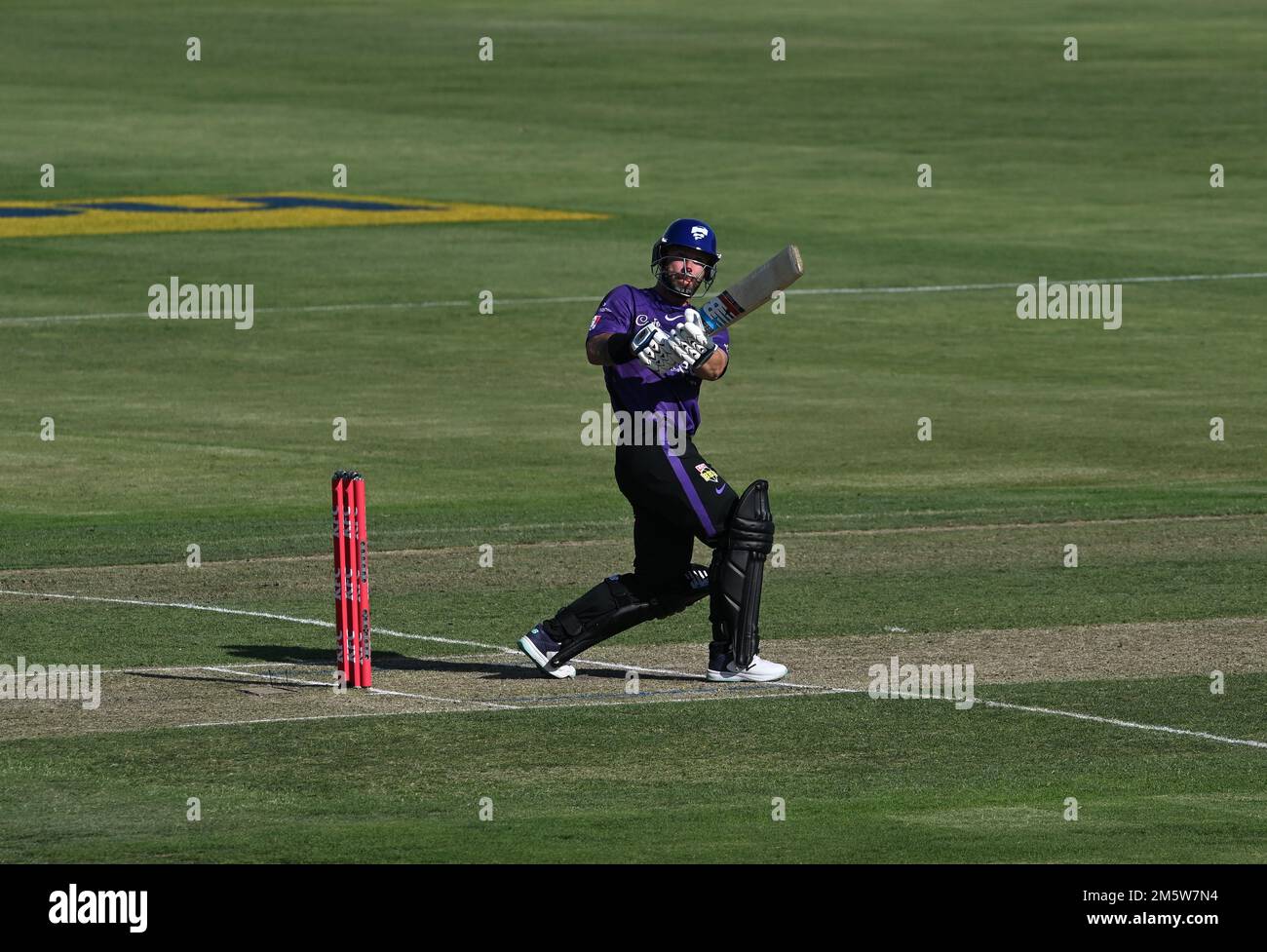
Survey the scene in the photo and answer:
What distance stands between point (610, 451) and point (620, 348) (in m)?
12.0

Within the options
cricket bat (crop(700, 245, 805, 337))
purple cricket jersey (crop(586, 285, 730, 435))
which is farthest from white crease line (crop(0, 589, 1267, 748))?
cricket bat (crop(700, 245, 805, 337))

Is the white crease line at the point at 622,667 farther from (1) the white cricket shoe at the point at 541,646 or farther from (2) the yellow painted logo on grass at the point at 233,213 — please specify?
(2) the yellow painted logo on grass at the point at 233,213

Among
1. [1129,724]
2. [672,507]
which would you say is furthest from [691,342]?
[1129,724]

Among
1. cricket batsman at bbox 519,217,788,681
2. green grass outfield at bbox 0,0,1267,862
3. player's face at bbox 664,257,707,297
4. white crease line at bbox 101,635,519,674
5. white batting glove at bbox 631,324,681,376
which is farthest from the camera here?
white crease line at bbox 101,635,519,674

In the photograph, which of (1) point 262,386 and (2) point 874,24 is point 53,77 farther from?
(1) point 262,386

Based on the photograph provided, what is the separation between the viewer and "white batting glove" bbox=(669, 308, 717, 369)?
13180mm

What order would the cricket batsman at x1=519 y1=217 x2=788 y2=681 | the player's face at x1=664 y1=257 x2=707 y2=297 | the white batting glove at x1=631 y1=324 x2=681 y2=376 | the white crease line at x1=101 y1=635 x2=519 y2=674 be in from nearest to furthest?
1. the white batting glove at x1=631 y1=324 x2=681 y2=376
2. the cricket batsman at x1=519 y1=217 x2=788 y2=681
3. the player's face at x1=664 y1=257 x2=707 y2=297
4. the white crease line at x1=101 y1=635 x2=519 y2=674

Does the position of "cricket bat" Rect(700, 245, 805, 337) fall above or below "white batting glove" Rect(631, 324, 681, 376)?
above

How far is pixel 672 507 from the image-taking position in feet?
44.8

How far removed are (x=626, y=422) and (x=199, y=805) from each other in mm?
3541

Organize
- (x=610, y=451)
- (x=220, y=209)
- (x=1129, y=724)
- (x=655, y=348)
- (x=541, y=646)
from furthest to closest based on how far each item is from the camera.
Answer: (x=220, y=209) < (x=610, y=451) < (x=541, y=646) < (x=655, y=348) < (x=1129, y=724)

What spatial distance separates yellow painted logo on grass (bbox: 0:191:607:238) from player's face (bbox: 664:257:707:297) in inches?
1186

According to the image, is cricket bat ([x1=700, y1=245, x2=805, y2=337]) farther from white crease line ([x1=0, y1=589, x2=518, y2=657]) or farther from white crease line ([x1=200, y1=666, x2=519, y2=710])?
white crease line ([x1=0, y1=589, x2=518, y2=657])

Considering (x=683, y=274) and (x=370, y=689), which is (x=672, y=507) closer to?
(x=683, y=274)
